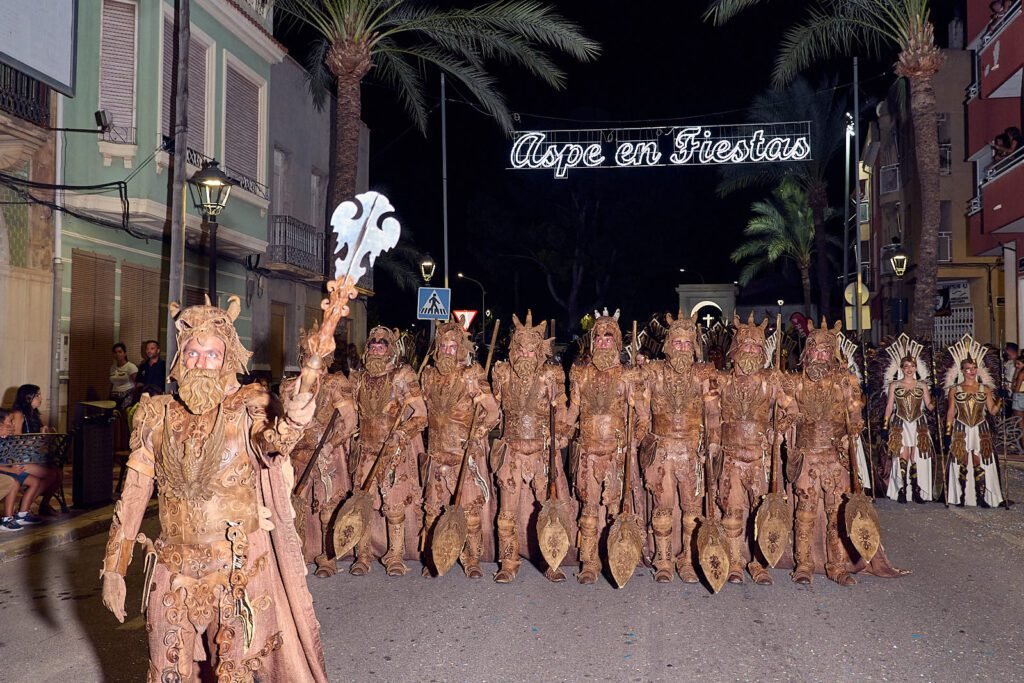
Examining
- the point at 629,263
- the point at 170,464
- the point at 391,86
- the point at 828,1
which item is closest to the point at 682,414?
the point at 170,464

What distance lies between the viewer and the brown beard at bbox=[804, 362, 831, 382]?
933 cm

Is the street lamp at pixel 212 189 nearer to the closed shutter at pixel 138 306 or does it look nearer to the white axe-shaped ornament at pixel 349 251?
the closed shutter at pixel 138 306

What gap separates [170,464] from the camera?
187 inches

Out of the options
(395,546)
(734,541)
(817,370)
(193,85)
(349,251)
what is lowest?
(395,546)

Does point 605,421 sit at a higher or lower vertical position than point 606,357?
lower

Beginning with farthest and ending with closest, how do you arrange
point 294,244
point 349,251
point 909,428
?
point 294,244 → point 909,428 → point 349,251

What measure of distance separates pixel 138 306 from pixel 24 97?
16.5 feet

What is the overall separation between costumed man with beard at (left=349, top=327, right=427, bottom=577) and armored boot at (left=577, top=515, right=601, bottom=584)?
1.65 meters

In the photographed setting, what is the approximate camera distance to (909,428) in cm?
1333

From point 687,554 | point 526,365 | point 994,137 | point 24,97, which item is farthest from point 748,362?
point 994,137

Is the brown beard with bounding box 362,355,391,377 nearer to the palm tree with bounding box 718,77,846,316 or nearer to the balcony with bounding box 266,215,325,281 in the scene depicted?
the balcony with bounding box 266,215,325,281

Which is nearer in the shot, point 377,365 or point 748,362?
point 748,362

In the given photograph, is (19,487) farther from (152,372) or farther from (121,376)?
(121,376)

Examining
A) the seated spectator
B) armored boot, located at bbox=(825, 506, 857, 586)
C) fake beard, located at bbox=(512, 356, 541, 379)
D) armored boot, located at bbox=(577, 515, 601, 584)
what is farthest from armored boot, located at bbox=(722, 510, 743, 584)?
the seated spectator
